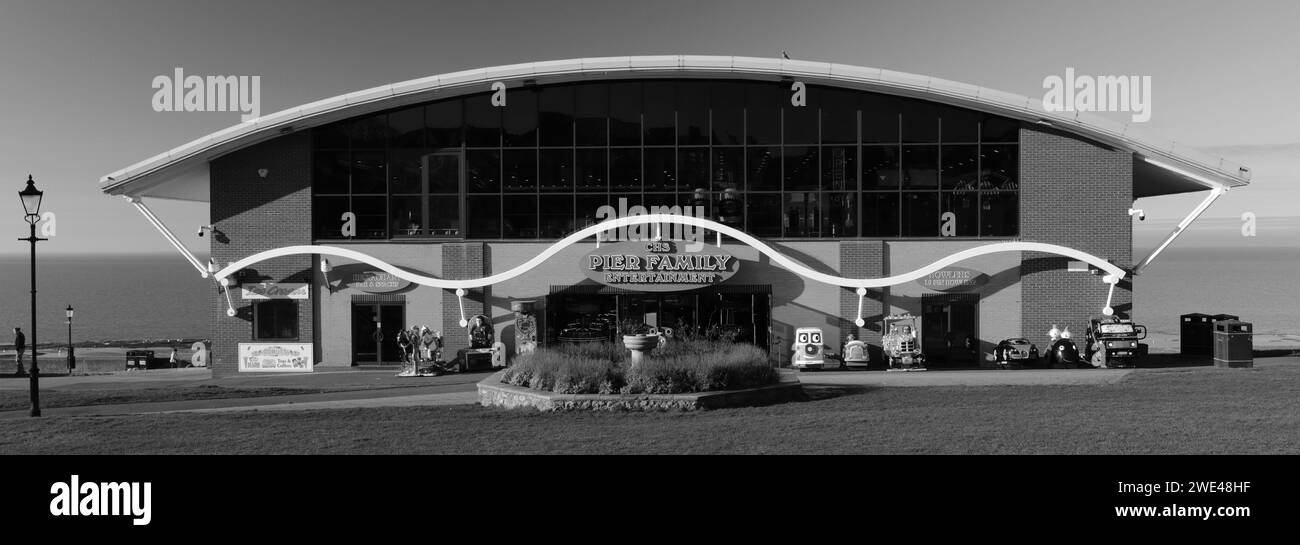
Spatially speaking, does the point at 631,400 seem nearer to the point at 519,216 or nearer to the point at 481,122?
the point at 519,216

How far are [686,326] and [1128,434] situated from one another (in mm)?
14386

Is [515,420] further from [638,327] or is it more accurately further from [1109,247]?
[1109,247]

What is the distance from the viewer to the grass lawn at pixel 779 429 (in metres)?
11.1

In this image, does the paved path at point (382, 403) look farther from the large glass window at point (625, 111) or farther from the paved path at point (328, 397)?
the large glass window at point (625, 111)

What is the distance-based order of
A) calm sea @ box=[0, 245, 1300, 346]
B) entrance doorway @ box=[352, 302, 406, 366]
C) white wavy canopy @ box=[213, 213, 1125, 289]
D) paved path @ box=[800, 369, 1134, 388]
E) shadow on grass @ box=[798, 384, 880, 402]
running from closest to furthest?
1. shadow on grass @ box=[798, 384, 880, 402]
2. paved path @ box=[800, 369, 1134, 388]
3. white wavy canopy @ box=[213, 213, 1125, 289]
4. entrance doorway @ box=[352, 302, 406, 366]
5. calm sea @ box=[0, 245, 1300, 346]

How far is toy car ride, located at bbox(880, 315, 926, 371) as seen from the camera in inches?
927

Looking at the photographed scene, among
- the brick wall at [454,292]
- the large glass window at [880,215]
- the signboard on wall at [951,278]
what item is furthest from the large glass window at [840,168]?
the brick wall at [454,292]

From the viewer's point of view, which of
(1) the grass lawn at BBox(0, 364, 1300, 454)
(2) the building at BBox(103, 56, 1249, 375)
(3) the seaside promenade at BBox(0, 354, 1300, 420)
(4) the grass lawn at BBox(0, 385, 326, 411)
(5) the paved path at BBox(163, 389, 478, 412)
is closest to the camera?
(1) the grass lawn at BBox(0, 364, 1300, 454)

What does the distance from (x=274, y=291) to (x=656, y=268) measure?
11341mm

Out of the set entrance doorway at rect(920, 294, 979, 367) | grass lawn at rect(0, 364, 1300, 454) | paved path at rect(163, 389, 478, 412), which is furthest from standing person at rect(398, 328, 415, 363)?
entrance doorway at rect(920, 294, 979, 367)

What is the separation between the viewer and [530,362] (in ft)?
54.2

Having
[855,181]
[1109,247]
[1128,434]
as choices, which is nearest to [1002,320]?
[1109,247]

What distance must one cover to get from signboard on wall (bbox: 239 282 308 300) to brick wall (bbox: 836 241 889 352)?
15.8m

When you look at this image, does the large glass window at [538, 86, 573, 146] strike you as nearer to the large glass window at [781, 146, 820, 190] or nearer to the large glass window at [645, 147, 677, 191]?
the large glass window at [645, 147, 677, 191]
